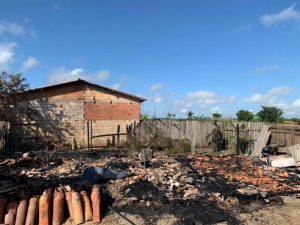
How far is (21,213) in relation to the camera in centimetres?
797

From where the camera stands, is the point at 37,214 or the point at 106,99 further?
the point at 106,99

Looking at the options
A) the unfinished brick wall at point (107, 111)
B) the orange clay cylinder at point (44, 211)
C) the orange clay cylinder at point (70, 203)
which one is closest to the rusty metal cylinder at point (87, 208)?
the orange clay cylinder at point (70, 203)

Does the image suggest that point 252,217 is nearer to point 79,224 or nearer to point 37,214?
point 79,224

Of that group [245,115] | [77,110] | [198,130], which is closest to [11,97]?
[77,110]

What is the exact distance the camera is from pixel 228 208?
892cm

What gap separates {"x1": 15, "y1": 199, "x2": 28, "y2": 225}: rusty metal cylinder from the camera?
25.8 feet

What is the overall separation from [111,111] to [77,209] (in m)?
16.3

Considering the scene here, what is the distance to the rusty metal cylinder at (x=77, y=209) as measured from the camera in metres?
8.00

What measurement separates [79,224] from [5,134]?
463 inches

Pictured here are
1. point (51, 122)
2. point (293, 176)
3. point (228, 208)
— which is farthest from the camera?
point (51, 122)

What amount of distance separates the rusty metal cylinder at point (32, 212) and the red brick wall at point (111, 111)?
1553cm

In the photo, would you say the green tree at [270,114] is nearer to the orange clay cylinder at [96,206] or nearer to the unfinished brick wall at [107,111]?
the unfinished brick wall at [107,111]

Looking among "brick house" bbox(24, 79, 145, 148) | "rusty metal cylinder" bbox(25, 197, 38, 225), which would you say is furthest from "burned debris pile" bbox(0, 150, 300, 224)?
"brick house" bbox(24, 79, 145, 148)

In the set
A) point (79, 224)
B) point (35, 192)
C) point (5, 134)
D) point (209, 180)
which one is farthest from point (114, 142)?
point (79, 224)
